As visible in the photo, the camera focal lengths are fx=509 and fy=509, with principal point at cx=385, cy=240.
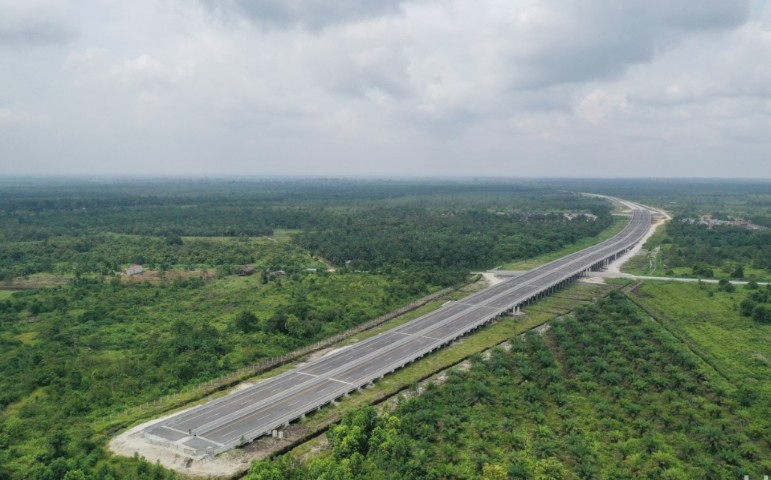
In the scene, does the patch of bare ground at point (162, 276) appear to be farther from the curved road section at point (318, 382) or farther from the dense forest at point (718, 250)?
the dense forest at point (718, 250)

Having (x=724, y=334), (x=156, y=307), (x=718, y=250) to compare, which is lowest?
(x=156, y=307)

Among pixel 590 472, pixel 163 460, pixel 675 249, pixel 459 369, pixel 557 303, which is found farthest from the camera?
pixel 675 249

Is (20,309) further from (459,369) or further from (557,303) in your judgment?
(557,303)


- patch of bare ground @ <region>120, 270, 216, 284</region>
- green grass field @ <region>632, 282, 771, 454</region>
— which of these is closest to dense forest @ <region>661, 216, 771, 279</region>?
green grass field @ <region>632, 282, 771, 454</region>

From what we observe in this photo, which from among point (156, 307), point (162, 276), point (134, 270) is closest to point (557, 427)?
point (156, 307)

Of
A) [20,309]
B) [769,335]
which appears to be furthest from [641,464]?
[20,309]

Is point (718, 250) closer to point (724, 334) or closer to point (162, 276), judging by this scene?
point (724, 334)

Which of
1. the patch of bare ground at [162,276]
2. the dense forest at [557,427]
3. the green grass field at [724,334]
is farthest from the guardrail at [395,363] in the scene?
the patch of bare ground at [162,276]
